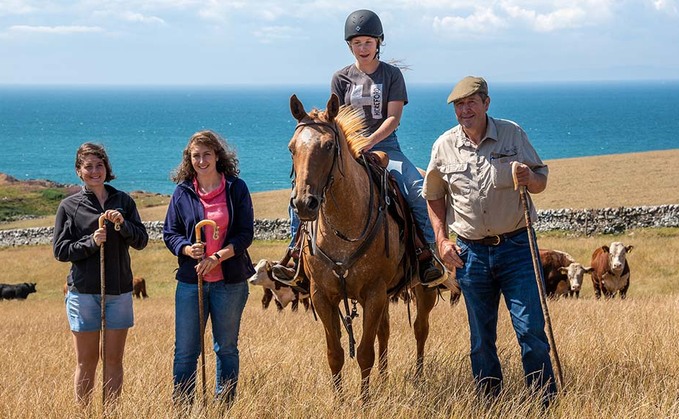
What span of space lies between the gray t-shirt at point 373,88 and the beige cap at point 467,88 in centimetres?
153

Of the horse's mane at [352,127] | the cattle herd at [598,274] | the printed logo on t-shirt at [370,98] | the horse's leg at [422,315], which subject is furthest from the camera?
the cattle herd at [598,274]

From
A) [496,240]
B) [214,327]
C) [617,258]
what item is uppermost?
[496,240]

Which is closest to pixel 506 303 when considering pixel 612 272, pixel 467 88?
pixel 467 88

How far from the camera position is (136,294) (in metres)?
29.3

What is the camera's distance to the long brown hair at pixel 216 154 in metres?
6.94

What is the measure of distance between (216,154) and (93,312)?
1.59 metres

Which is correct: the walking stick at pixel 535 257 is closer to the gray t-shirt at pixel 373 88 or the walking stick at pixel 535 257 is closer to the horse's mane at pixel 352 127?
the horse's mane at pixel 352 127

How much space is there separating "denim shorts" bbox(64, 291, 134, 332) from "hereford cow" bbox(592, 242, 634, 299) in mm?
15515

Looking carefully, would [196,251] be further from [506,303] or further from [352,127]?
[506,303]

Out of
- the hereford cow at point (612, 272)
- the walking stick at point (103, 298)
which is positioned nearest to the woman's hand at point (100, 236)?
the walking stick at point (103, 298)

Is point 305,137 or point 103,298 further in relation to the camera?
point 103,298

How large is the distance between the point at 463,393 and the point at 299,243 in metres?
2.09

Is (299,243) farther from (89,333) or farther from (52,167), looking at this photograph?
(52,167)

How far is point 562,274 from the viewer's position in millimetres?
21172
